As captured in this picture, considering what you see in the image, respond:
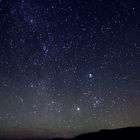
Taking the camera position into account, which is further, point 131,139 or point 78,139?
point 78,139

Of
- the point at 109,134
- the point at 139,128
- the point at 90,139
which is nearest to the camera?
the point at 139,128

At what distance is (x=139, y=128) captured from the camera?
68125 mm

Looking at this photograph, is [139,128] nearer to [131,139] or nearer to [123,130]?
[123,130]

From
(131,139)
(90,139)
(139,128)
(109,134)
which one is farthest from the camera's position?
(90,139)

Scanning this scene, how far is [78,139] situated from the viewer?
82.6 m

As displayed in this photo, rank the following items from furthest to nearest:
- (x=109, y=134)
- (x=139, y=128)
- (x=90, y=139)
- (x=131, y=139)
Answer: (x=90, y=139) → (x=109, y=134) → (x=139, y=128) → (x=131, y=139)

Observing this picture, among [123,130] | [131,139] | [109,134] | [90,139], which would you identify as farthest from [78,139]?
[131,139]

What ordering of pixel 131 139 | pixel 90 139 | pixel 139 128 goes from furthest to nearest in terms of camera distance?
pixel 90 139 < pixel 139 128 < pixel 131 139

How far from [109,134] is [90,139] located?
8707mm

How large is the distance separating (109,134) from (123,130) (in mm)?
5305

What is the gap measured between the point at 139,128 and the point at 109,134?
9.97 m

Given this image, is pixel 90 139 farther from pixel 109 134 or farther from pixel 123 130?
pixel 123 130

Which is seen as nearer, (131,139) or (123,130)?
(131,139)

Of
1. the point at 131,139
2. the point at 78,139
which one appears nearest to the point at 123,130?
the point at 131,139
